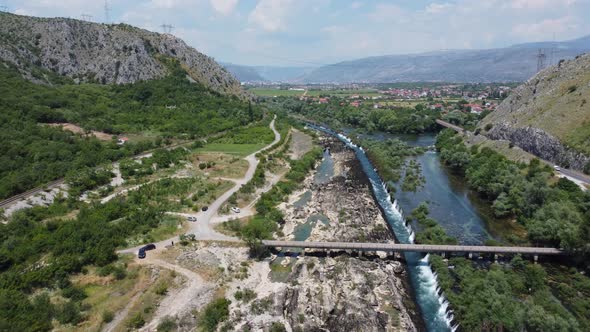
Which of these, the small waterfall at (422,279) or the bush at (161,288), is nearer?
the small waterfall at (422,279)

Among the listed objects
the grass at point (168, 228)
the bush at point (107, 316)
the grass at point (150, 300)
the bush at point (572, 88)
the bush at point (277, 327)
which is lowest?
the bush at point (277, 327)

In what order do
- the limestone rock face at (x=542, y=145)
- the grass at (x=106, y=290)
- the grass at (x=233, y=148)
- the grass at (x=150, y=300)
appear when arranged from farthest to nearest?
1. the grass at (x=233, y=148)
2. the limestone rock face at (x=542, y=145)
3. the grass at (x=150, y=300)
4. the grass at (x=106, y=290)

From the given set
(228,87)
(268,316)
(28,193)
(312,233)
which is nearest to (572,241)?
(312,233)

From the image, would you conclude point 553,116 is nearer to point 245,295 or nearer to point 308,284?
point 308,284

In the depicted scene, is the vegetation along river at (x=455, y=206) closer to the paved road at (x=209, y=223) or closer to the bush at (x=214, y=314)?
the paved road at (x=209, y=223)

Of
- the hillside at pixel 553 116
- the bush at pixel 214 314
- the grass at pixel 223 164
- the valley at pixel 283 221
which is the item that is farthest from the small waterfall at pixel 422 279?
the hillside at pixel 553 116

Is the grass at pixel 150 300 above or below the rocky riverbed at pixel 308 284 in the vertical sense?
above

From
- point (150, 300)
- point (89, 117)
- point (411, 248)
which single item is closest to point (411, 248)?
point (411, 248)
